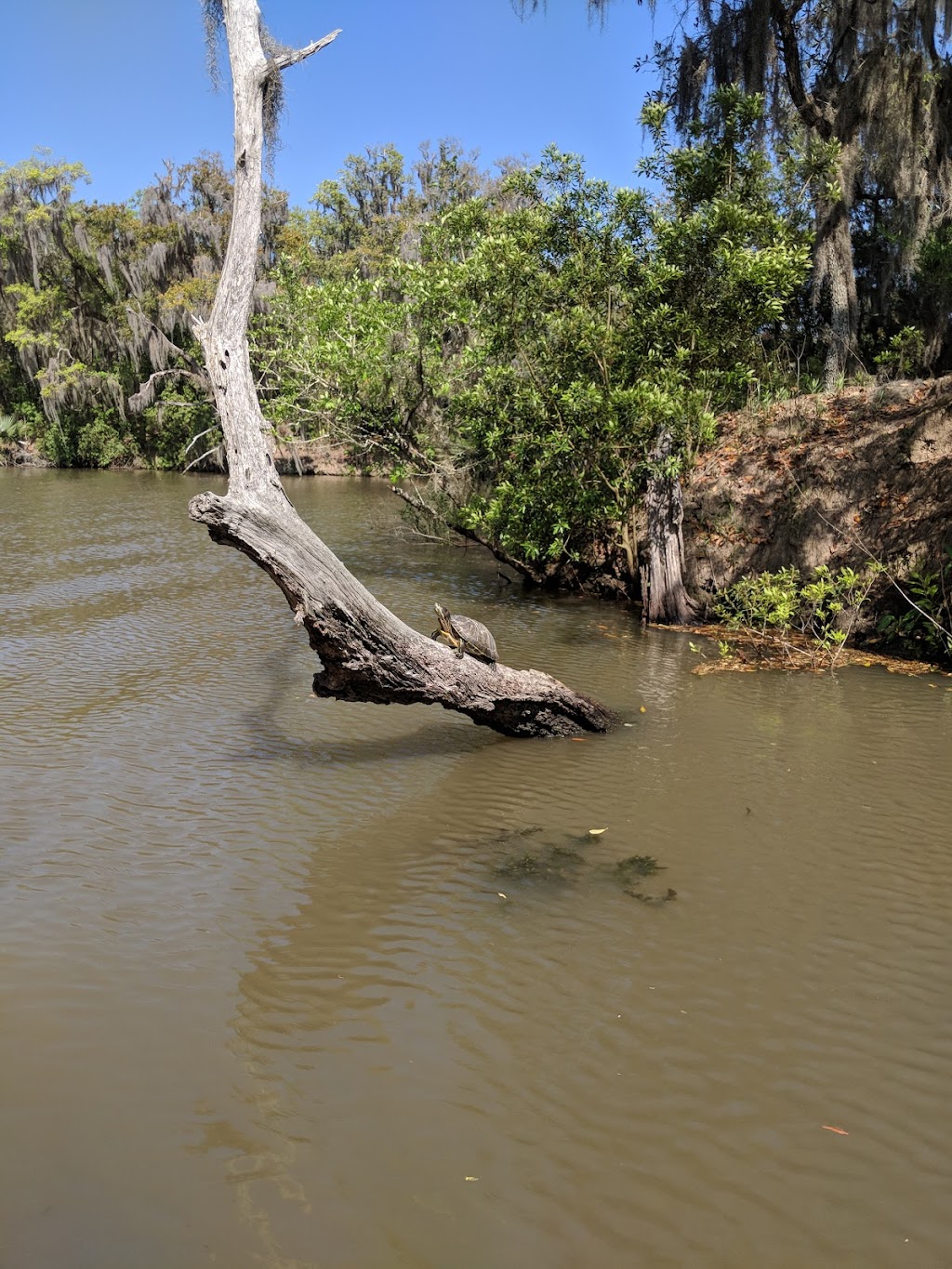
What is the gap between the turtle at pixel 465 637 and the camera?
7430 millimetres

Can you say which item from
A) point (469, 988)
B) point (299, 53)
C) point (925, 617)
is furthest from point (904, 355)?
point (469, 988)

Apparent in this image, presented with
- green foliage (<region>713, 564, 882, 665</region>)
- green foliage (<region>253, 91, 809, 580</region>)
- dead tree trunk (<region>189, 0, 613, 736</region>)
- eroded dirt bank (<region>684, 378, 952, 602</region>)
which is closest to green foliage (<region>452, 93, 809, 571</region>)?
green foliage (<region>253, 91, 809, 580</region>)

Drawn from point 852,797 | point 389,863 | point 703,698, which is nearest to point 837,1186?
point 389,863

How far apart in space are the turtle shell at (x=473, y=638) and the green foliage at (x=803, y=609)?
149 inches

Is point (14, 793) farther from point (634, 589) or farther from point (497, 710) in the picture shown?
point (634, 589)

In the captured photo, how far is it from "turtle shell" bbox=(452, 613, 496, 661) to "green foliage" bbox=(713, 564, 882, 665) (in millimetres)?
3783

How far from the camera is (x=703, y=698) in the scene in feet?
30.4

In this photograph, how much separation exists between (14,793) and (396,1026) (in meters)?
3.96

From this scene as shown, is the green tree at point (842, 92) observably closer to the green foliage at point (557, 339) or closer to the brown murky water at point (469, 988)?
the green foliage at point (557, 339)

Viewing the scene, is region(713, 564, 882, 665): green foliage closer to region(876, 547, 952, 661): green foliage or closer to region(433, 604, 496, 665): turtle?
region(876, 547, 952, 661): green foliage

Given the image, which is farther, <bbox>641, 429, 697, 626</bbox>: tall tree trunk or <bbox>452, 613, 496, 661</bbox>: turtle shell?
<bbox>641, 429, 697, 626</bbox>: tall tree trunk

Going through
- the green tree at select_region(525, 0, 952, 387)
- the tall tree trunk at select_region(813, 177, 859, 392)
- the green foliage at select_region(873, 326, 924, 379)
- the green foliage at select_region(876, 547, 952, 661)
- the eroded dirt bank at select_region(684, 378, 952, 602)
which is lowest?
the green foliage at select_region(876, 547, 952, 661)

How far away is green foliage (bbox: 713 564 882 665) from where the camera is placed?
33.5 ft

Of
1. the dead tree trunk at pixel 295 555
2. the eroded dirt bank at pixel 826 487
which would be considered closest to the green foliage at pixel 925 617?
the eroded dirt bank at pixel 826 487
